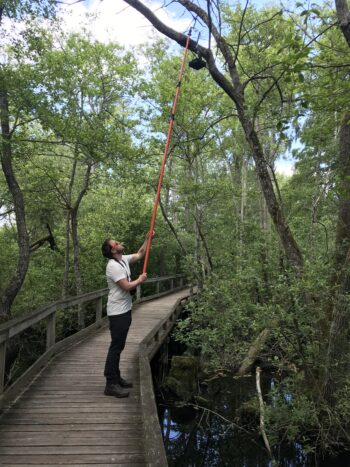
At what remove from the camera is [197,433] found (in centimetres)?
740

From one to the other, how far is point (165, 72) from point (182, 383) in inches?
484

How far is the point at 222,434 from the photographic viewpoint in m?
7.12

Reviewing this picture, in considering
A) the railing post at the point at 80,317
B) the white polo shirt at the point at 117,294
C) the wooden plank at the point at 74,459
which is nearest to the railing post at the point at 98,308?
the railing post at the point at 80,317

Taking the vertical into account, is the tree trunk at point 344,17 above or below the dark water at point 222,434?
above

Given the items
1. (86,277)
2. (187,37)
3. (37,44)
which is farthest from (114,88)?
(187,37)

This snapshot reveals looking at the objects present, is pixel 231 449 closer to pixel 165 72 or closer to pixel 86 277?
pixel 86 277

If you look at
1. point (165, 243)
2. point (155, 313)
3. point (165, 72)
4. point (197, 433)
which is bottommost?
point (197, 433)

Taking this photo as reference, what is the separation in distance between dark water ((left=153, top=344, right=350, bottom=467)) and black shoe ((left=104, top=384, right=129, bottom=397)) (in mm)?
2435

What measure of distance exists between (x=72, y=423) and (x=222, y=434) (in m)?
4.29

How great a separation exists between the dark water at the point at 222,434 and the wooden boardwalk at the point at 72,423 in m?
2.18

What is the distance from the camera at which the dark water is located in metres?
6.08

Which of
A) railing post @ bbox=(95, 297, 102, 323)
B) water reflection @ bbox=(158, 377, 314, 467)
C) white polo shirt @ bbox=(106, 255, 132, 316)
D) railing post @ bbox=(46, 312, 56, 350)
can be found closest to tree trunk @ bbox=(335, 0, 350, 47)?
white polo shirt @ bbox=(106, 255, 132, 316)

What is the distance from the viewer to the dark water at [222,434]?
6.08 metres

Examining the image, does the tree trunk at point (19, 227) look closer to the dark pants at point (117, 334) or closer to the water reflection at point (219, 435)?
the water reflection at point (219, 435)
